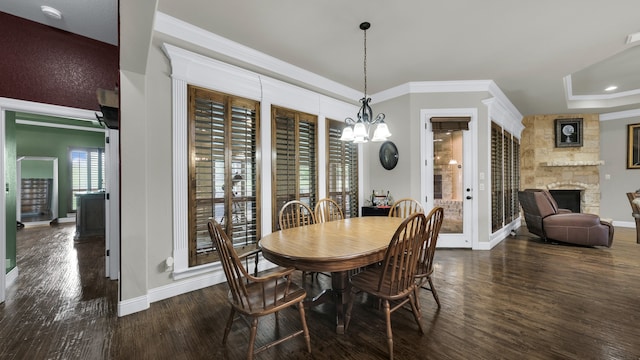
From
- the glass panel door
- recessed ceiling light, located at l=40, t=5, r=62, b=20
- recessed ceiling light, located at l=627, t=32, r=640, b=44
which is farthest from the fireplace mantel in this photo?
recessed ceiling light, located at l=40, t=5, r=62, b=20

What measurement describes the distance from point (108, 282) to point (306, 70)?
370 centimetres

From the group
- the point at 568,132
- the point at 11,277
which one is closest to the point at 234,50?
the point at 11,277

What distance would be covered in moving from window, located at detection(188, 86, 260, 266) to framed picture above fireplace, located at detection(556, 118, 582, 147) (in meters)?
7.41

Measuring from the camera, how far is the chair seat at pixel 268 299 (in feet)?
5.07

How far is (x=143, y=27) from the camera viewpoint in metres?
1.65

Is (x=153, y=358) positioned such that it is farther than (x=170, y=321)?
No

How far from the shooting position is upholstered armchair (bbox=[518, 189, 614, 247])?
4.08 meters

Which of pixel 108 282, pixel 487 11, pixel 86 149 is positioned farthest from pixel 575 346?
pixel 86 149

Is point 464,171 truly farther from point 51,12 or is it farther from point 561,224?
point 51,12

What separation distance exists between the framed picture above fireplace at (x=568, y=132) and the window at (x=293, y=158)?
647 centimetres

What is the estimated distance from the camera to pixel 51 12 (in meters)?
2.43

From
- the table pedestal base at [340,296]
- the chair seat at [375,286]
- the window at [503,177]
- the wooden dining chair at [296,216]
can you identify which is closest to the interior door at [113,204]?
the wooden dining chair at [296,216]

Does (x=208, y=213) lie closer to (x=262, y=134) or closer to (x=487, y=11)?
(x=262, y=134)

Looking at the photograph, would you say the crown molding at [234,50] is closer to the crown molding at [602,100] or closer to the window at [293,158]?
the window at [293,158]
